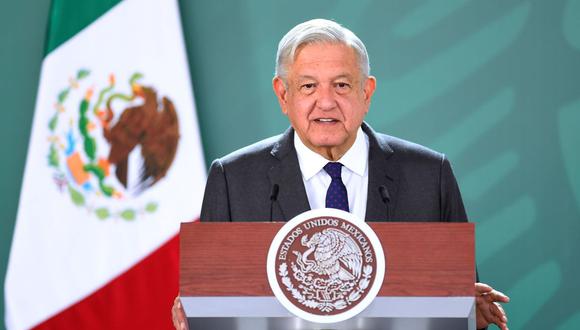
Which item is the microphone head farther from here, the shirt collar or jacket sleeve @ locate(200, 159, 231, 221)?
jacket sleeve @ locate(200, 159, 231, 221)

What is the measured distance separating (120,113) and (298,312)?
2411mm

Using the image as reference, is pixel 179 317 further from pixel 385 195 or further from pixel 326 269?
pixel 385 195

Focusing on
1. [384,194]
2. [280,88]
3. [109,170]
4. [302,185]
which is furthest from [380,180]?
[109,170]

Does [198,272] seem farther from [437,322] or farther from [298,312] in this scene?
[437,322]

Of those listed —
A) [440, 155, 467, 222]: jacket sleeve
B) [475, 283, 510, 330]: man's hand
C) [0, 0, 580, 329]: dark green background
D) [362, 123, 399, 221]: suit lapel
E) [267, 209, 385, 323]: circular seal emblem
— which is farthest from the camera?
[0, 0, 580, 329]: dark green background

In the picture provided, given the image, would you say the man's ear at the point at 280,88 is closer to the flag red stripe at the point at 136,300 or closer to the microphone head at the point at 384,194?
the microphone head at the point at 384,194

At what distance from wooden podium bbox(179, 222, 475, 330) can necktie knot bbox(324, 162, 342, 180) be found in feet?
1.94

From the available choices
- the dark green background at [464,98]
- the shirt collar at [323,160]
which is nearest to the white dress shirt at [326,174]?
the shirt collar at [323,160]

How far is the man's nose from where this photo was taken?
2.35 meters

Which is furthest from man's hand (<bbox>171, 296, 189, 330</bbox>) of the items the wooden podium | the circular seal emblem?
the circular seal emblem

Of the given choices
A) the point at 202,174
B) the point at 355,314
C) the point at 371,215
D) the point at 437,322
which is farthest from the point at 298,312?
the point at 202,174

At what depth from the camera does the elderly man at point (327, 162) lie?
2352 mm

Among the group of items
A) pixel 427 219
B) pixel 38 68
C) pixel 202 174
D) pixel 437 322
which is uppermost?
pixel 38 68

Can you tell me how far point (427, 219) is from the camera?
2420mm
